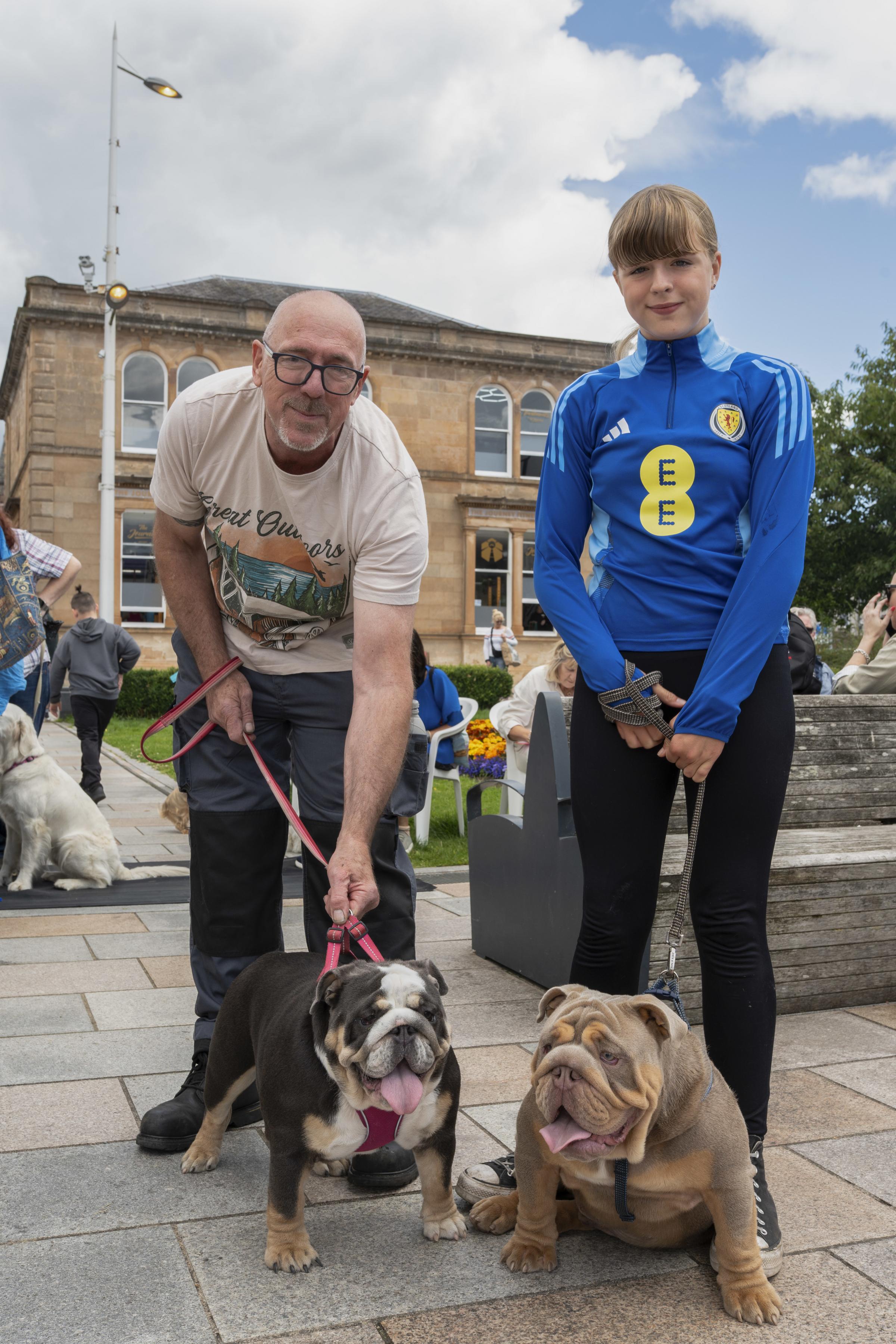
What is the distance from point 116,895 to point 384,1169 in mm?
4586

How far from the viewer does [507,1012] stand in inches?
178

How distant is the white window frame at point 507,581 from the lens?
31.6 m

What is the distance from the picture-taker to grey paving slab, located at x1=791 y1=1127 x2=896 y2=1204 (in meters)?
2.93

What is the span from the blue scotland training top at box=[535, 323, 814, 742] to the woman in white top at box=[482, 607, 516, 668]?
25.0m

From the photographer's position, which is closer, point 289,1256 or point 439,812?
point 289,1256

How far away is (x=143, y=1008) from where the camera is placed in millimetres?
4520

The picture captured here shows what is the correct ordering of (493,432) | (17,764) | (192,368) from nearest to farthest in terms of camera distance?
(17,764), (192,368), (493,432)

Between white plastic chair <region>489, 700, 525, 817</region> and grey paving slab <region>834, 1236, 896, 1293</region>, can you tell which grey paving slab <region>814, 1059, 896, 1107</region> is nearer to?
grey paving slab <region>834, 1236, 896, 1293</region>

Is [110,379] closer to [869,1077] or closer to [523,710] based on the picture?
[523,710]

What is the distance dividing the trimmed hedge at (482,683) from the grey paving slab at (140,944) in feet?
68.0

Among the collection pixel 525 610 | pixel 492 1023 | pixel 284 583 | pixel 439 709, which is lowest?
pixel 492 1023

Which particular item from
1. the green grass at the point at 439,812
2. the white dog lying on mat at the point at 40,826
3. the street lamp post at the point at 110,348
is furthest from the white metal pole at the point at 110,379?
the white dog lying on mat at the point at 40,826

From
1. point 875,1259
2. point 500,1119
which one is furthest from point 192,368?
point 875,1259

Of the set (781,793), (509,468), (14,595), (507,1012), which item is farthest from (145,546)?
(781,793)
